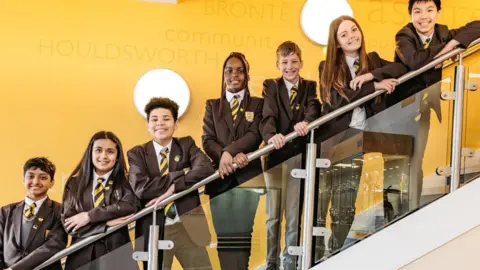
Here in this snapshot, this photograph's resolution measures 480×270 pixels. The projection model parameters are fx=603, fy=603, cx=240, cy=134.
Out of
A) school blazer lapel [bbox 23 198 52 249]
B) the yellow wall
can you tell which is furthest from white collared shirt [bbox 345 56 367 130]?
the yellow wall

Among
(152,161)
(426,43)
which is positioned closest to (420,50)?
(426,43)

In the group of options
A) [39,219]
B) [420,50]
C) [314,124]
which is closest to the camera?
[314,124]

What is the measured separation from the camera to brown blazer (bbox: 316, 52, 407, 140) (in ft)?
10.5

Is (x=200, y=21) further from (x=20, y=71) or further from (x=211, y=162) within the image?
(x=211, y=162)

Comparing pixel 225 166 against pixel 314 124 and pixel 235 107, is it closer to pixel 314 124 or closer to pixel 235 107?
pixel 314 124

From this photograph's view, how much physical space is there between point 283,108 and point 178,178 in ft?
2.62

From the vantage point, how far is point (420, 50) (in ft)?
11.2

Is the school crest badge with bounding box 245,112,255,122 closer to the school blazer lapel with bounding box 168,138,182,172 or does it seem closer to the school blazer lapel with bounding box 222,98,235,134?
the school blazer lapel with bounding box 222,98,235,134

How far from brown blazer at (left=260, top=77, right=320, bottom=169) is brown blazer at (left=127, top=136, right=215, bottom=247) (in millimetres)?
429

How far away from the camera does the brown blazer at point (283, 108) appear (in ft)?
11.7

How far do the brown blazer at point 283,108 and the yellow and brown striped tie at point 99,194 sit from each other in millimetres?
994

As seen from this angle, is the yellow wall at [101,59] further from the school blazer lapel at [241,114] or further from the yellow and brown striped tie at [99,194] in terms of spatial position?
the yellow and brown striped tie at [99,194]

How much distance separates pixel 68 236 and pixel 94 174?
39 cm

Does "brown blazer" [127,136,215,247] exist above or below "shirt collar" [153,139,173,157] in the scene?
below
